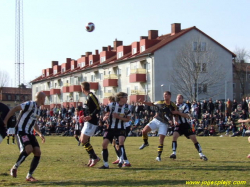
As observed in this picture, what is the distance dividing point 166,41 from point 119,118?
44.6 metres

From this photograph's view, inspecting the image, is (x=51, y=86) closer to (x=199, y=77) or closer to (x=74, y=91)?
(x=74, y=91)

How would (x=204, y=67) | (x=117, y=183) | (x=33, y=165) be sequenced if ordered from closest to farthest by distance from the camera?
(x=117, y=183) → (x=33, y=165) → (x=204, y=67)

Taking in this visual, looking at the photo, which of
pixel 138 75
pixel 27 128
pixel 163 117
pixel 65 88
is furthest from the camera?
pixel 65 88

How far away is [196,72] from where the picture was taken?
5103cm

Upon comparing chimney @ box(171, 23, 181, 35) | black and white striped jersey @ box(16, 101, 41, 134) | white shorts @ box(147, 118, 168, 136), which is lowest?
white shorts @ box(147, 118, 168, 136)

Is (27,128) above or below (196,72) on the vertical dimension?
below

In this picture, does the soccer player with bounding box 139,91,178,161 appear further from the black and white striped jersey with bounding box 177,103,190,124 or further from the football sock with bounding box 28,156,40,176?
the football sock with bounding box 28,156,40,176

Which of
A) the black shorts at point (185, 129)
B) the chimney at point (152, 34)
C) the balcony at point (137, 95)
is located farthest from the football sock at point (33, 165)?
the chimney at point (152, 34)

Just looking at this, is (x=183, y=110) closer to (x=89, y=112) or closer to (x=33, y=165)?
(x=89, y=112)

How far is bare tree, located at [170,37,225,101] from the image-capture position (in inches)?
2031

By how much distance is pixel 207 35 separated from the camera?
55.3 meters

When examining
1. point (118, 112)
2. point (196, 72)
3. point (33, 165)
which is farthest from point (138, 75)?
point (33, 165)

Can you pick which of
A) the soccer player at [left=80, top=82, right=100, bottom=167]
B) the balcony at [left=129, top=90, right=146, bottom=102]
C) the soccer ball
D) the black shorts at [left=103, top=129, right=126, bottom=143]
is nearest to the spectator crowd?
the soccer ball

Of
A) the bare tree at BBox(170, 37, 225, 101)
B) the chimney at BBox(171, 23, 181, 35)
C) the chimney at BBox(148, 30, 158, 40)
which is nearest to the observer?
the bare tree at BBox(170, 37, 225, 101)
